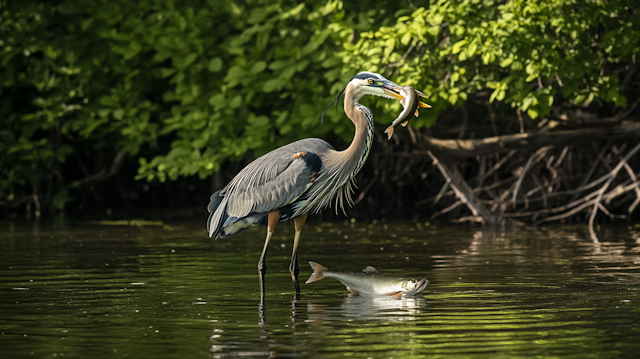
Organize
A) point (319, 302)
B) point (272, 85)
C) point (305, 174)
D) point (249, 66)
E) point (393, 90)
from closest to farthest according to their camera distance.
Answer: point (319, 302) < point (393, 90) < point (305, 174) < point (272, 85) < point (249, 66)

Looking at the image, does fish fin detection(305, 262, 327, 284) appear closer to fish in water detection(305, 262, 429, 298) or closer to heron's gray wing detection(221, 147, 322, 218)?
fish in water detection(305, 262, 429, 298)

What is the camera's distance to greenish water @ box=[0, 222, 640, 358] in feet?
17.0

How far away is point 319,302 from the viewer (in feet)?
23.1

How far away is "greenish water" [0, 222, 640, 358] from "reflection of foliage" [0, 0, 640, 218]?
2.12 metres

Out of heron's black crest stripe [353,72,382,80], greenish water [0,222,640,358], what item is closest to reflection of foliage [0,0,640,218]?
greenish water [0,222,640,358]

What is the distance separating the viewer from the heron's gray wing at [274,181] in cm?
763

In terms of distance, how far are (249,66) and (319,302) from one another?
25.7 feet

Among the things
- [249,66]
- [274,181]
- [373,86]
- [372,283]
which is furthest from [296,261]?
[249,66]

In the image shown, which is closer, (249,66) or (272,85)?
(272,85)

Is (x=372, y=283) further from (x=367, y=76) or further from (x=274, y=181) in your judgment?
(x=367, y=76)

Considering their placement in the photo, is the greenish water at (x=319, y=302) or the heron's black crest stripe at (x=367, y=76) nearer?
the greenish water at (x=319, y=302)

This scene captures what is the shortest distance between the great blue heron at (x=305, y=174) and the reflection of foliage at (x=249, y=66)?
3.39 meters

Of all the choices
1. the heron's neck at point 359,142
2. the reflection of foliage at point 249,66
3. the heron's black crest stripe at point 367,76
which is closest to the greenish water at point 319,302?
the heron's neck at point 359,142

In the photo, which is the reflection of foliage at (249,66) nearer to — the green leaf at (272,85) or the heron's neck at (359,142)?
the green leaf at (272,85)
